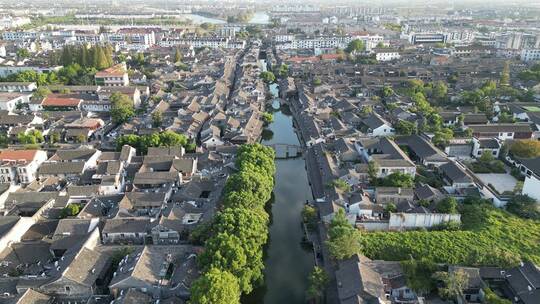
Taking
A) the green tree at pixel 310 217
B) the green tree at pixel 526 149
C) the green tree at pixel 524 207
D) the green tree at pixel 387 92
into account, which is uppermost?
the green tree at pixel 387 92

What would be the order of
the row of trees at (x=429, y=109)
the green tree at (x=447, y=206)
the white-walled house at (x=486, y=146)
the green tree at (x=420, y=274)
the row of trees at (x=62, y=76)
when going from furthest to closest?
the row of trees at (x=62, y=76) → the row of trees at (x=429, y=109) → the white-walled house at (x=486, y=146) → the green tree at (x=447, y=206) → the green tree at (x=420, y=274)

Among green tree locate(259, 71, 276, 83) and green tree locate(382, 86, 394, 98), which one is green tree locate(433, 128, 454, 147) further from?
green tree locate(259, 71, 276, 83)

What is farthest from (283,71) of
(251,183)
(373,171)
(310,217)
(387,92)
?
(310,217)

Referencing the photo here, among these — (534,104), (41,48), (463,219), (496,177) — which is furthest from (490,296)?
(41,48)

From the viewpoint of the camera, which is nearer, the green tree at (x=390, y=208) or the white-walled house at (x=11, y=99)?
the green tree at (x=390, y=208)

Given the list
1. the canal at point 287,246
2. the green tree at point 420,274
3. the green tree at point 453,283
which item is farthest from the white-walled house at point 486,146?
the green tree at point 453,283

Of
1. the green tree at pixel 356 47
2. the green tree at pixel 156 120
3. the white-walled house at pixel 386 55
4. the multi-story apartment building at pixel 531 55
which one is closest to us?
the green tree at pixel 156 120

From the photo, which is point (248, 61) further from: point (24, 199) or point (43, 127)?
point (24, 199)

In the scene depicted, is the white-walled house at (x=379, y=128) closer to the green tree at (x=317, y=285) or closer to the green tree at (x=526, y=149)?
the green tree at (x=526, y=149)
